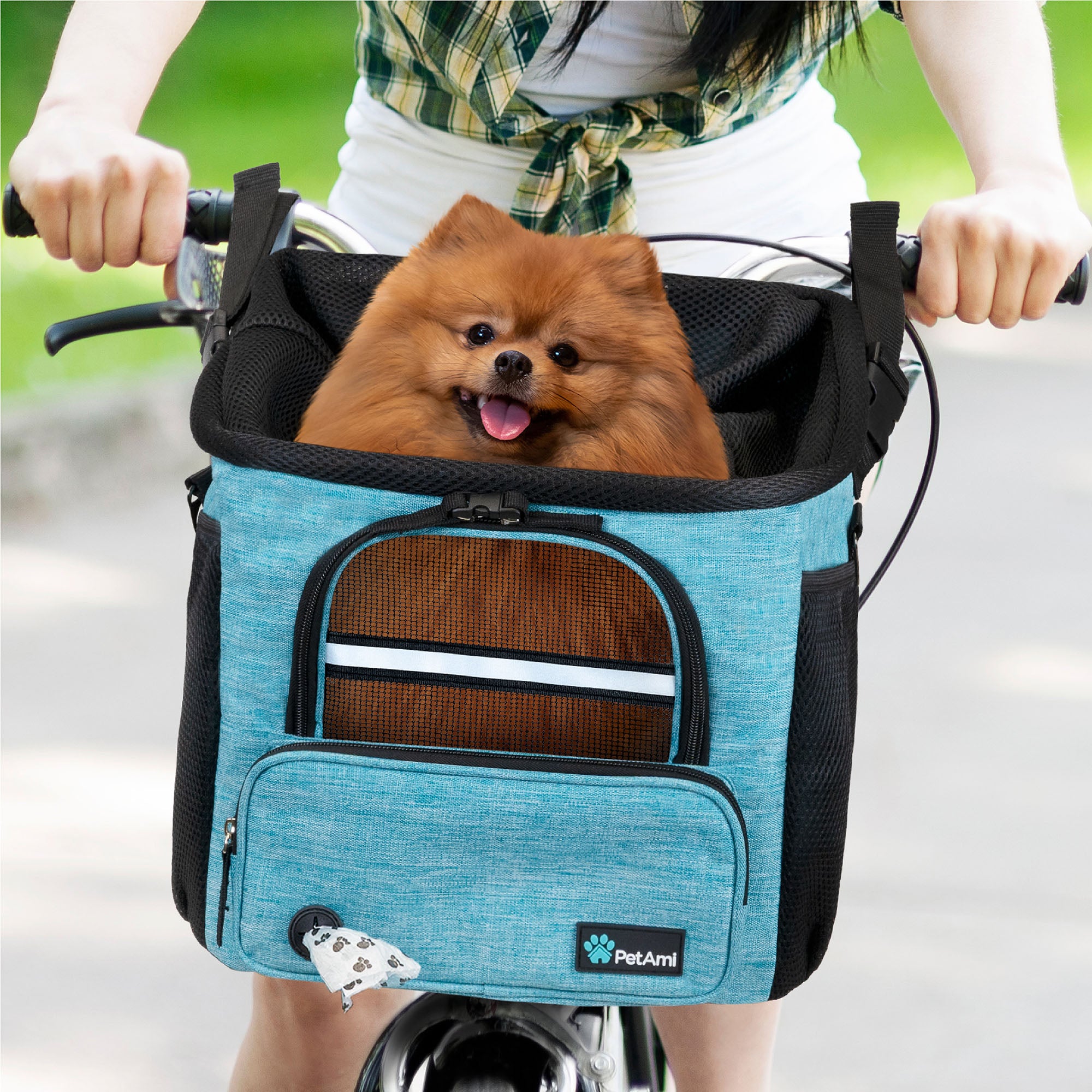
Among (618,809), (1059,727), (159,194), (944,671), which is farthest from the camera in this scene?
(944,671)

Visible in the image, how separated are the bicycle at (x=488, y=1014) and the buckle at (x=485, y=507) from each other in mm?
263

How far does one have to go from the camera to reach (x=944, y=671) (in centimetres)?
269

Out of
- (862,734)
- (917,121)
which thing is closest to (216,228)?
(862,734)

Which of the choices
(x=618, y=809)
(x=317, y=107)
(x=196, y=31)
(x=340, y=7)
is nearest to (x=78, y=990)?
(x=618, y=809)

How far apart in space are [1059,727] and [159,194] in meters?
2.03

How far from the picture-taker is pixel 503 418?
1.01m

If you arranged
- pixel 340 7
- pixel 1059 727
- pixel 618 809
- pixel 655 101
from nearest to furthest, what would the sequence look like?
1. pixel 618 809
2. pixel 655 101
3. pixel 1059 727
4. pixel 340 7

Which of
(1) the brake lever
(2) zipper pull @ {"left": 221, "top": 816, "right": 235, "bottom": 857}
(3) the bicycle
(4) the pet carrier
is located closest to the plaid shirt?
(3) the bicycle

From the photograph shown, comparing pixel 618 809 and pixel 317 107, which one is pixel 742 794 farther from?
pixel 317 107

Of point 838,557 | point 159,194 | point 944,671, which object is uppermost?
point 159,194

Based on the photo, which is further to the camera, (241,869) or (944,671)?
(944,671)

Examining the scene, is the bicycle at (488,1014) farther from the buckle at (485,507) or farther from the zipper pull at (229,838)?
the buckle at (485,507)

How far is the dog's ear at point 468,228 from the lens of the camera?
3.58 feet

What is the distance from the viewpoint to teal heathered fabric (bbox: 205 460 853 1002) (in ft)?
2.56
